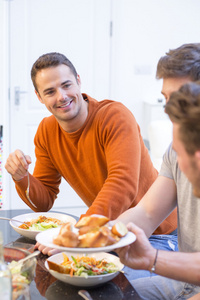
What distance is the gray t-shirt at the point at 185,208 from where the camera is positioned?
1556 mm

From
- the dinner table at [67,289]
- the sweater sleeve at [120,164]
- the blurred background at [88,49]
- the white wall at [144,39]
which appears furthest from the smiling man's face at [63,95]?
the white wall at [144,39]

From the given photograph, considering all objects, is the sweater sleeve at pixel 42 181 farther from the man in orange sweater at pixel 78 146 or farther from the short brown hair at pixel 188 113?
the short brown hair at pixel 188 113

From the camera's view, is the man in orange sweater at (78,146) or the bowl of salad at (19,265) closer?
the bowl of salad at (19,265)

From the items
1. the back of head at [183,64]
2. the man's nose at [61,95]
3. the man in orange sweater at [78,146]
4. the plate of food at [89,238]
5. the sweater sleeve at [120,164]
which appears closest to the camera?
the plate of food at [89,238]

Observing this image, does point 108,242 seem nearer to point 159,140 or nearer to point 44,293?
point 44,293

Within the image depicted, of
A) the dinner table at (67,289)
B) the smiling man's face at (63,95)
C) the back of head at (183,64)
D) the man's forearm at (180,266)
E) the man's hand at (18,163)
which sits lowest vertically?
the dinner table at (67,289)

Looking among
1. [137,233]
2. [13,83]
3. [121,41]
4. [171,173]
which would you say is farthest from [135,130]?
[121,41]

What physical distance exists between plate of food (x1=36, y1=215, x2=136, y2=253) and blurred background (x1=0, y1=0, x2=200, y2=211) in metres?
3.01

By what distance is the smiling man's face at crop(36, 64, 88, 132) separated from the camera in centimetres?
212

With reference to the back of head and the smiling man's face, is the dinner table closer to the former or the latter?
the back of head

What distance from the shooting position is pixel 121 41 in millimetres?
5184

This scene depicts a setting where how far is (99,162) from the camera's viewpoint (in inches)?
83.9

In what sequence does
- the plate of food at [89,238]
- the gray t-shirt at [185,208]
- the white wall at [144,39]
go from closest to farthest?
the plate of food at [89,238] → the gray t-shirt at [185,208] → the white wall at [144,39]

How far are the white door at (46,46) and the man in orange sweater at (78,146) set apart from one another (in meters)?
2.47
